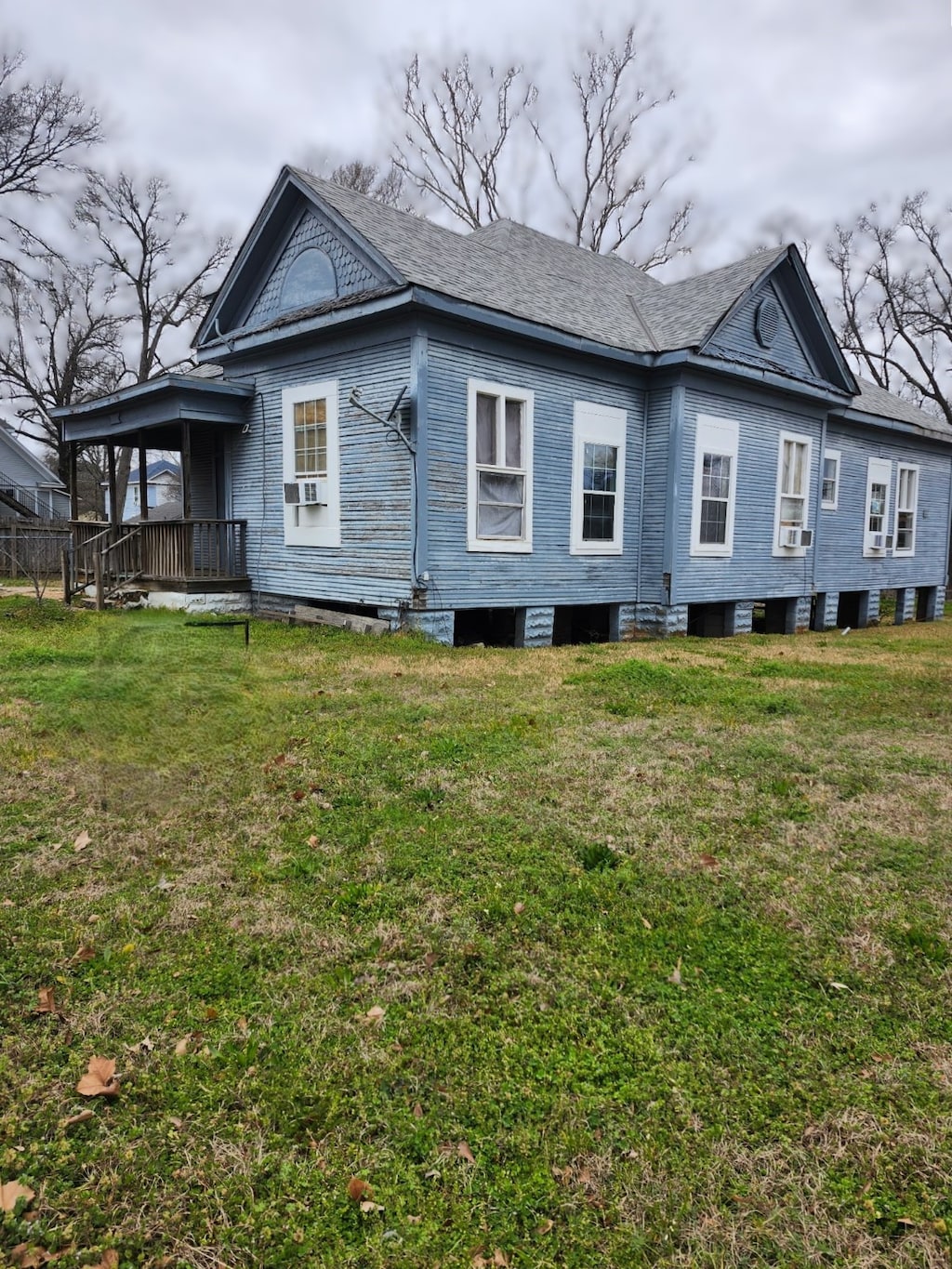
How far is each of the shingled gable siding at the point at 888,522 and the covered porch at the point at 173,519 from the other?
434 inches

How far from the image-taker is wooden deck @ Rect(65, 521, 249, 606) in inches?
458

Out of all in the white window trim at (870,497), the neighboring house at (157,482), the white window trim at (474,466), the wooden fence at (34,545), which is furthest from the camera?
the neighboring house at (157,482)

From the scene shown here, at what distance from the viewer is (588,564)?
38.6 ft

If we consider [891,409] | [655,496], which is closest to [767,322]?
[655,496]

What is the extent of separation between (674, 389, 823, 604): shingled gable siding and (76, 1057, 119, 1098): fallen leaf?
1101 cm

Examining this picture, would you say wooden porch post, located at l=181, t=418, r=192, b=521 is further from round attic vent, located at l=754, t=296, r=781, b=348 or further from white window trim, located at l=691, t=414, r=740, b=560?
round attic vent, located at l=754, t=296, r=781, b=348

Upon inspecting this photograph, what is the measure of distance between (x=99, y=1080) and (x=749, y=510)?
13.0 meters

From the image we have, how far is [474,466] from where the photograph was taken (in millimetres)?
10141

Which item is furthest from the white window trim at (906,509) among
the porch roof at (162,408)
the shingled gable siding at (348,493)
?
the porch roof at (162,408)

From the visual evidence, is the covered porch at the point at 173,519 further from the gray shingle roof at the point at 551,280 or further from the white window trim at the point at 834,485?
the white window trim at the point at 834,485

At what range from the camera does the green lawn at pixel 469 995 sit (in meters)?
1.86

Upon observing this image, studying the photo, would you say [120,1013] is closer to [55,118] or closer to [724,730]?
[724,730]

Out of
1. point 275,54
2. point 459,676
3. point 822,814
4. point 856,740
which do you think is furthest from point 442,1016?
point 275,54

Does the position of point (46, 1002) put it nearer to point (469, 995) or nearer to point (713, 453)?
point (469, 995)
